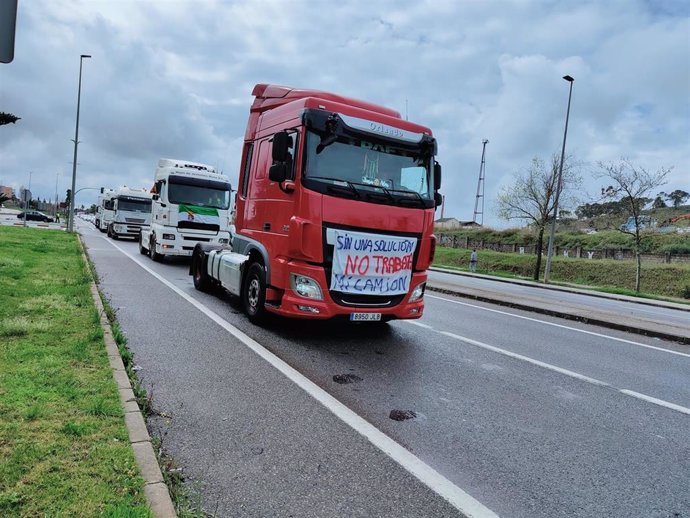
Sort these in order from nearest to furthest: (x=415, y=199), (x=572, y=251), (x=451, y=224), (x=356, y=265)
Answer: (x=356, y=265) < (x=415, y=199) < (x=572, y=251) < (x=451, y=224)

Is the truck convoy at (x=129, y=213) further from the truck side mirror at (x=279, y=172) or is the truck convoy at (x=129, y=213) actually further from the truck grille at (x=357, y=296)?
the truck grille at (x=357, y=296)

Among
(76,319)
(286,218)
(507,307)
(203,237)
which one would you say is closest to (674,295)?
(507,307)

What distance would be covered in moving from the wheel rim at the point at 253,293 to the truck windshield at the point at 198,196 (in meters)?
8.63

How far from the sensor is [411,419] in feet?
14.5

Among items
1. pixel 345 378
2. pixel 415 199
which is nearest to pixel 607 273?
pixel 415 199

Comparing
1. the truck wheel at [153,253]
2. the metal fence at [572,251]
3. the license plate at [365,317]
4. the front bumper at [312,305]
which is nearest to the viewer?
the front bumper at [312,305]

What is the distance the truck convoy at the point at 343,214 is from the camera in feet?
21.9

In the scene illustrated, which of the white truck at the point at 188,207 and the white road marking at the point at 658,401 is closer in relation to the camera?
the white road marking at the point at 658,401

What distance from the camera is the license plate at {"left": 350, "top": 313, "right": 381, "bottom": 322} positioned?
22.6 ft

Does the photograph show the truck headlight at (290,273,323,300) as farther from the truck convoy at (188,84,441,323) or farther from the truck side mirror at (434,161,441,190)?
the truck side mirror at (434,161,441,190)

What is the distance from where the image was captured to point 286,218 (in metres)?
6.96

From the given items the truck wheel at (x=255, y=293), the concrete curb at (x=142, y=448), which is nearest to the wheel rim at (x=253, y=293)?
the truck wheel at (x=255, y=293)

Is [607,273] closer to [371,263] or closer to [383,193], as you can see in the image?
[383,193]

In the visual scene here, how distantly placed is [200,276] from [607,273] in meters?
32.1
